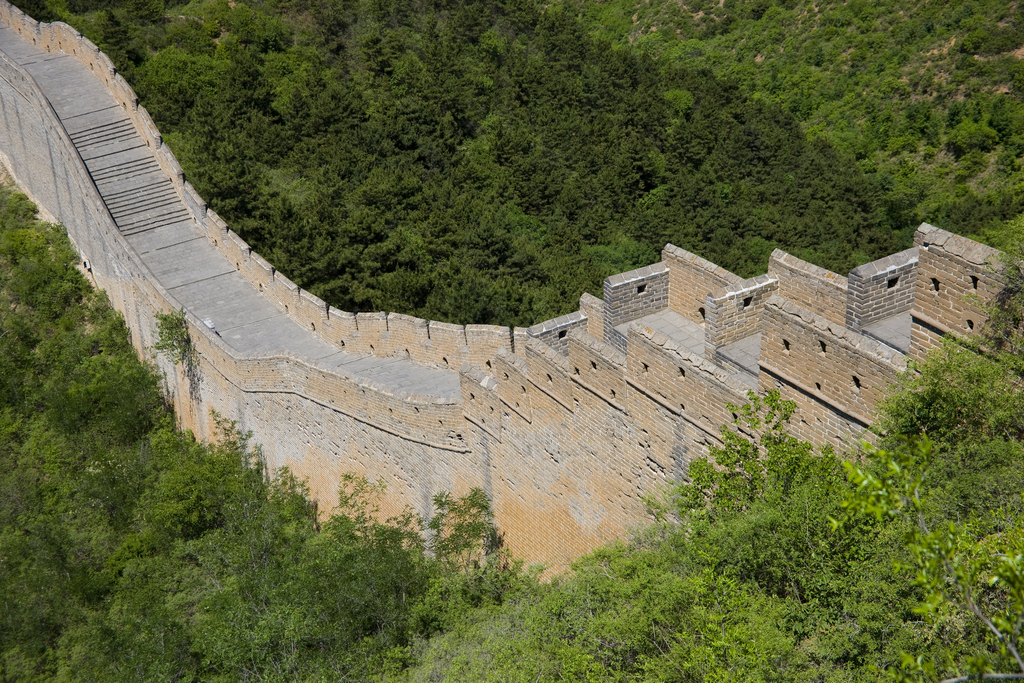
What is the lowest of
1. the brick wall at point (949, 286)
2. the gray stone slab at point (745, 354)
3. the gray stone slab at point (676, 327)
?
the gray stone slab at point (676, 327)

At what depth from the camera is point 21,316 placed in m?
25.5

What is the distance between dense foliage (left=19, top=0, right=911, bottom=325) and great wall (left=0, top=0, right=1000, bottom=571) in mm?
3363

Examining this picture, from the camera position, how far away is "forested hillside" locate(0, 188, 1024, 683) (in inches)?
346

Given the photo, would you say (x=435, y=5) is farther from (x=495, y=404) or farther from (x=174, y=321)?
(x=495, y=404)

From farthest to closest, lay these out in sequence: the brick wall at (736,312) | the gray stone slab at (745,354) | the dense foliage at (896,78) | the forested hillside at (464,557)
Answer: the dense foliage at (896,78), the brick wall at (736,312), the gray stone slab at (745,354), the forested hillside at (464,557)

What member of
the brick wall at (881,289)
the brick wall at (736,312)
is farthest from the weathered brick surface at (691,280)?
the brick wall at (881,289)

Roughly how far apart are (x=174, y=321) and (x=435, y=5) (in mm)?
32480

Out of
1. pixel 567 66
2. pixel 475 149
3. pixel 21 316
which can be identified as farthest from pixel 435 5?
pixel 21 316

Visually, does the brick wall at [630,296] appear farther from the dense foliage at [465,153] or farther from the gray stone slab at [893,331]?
the dense foliage at [465,153]

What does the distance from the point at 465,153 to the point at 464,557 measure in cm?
2335

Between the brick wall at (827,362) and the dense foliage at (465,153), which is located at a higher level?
the brick wall at (827,362)

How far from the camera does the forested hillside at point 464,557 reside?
8.78 m

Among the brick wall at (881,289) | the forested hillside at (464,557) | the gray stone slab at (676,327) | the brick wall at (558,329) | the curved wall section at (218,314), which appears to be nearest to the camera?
the forested hillside at (464,557)

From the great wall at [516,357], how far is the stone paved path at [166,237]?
63 mm
